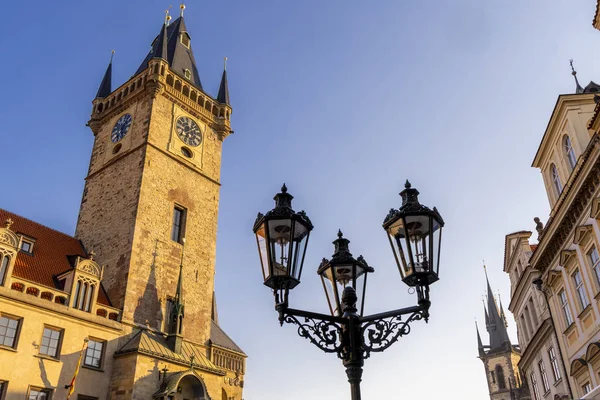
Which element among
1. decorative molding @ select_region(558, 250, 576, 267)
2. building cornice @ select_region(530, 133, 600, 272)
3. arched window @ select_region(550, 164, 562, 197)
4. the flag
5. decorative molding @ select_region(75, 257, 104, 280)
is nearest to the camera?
building cornice @ select_region(530, 133, 600, 272)

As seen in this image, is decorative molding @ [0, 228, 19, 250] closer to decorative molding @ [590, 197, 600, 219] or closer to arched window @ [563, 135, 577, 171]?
decorative molding @ [590, 197, 600, 219]

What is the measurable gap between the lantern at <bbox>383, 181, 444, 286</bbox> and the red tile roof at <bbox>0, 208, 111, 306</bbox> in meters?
19.0

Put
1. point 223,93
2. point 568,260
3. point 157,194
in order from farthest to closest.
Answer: point 223,93
point 157,194
point 568,260

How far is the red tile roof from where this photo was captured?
2291cm

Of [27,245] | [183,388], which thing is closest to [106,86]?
[27,245]

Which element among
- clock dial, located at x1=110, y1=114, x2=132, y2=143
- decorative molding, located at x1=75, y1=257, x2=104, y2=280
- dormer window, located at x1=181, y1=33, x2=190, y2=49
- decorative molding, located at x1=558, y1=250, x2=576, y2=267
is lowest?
decorative molding, located at x1=558, y1=250, x2=576, y2=267

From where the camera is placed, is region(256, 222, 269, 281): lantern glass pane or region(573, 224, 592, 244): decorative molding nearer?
region(256, 222, 269, 281): lantern glass pane

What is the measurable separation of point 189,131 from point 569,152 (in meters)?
20.7

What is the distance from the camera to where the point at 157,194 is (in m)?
28.3

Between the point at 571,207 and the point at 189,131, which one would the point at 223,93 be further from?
the point at 571,207

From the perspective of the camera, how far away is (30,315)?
20.4m

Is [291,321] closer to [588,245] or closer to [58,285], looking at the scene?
[588,245]

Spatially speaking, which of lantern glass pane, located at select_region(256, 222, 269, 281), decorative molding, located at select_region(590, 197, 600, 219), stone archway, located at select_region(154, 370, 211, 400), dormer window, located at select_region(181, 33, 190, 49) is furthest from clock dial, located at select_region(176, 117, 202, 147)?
lantern glass pane, located at select_region(256, 222, 269, 281)

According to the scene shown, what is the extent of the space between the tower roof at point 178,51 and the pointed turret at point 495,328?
2339 inches
